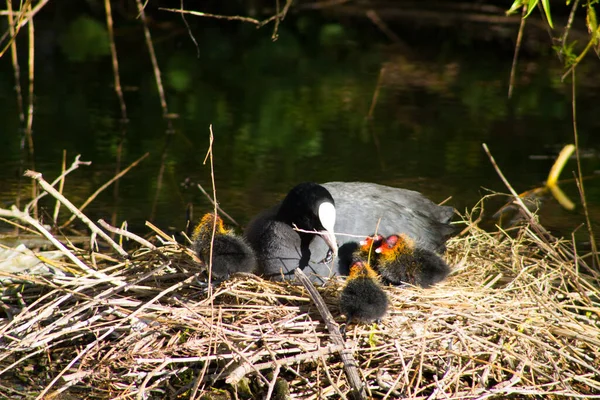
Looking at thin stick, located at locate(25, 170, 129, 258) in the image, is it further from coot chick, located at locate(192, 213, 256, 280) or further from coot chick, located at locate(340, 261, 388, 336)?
coot chick, located at locate(340, 261, 388, 336)

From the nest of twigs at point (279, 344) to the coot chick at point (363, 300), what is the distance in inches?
4.8

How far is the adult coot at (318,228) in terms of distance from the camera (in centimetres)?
407

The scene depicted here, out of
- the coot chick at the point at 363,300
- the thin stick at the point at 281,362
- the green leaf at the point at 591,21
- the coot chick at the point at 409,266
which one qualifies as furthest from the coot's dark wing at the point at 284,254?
the green leaf at the point at 591,21

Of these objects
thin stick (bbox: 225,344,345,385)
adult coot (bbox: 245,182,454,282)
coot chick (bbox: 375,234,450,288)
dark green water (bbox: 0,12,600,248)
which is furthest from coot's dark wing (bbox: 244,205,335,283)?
dark green water (bbox: 0,12,600,248)

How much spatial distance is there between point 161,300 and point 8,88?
6.50 meters

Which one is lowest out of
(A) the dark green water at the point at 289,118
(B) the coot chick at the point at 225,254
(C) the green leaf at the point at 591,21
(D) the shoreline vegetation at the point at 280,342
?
(A) the dark green water at the point at 289,118

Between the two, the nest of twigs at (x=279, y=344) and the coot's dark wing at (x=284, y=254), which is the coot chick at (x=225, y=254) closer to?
the nest of twigs at (x=279, y=344)

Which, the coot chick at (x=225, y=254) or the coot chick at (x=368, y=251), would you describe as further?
the coot chick at (x=368, y=251)

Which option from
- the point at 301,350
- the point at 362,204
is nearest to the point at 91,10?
the point at 362,204

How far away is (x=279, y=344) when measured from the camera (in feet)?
11.5

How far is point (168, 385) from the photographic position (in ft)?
11.7

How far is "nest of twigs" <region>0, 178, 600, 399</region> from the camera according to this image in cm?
347

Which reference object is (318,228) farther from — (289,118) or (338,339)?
(289,118)

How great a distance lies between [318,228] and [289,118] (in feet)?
15.4
